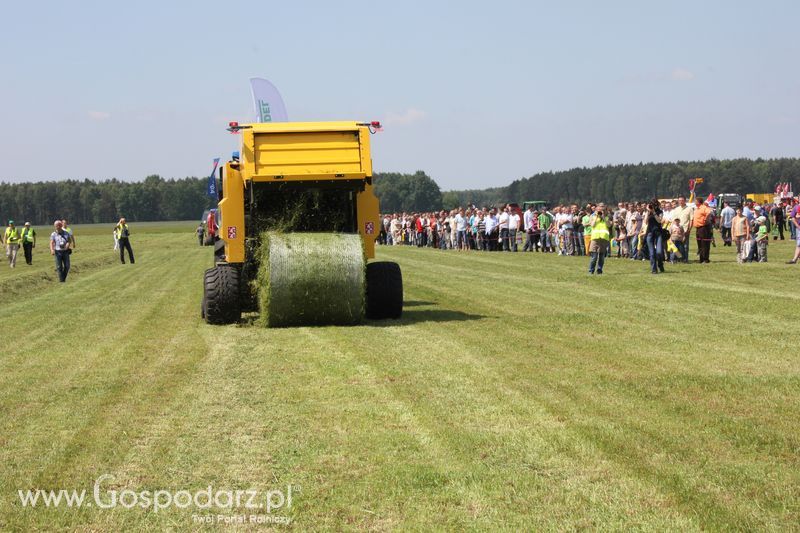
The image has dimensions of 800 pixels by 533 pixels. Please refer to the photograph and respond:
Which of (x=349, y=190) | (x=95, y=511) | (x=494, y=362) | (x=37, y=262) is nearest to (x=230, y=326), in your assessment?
(x=349, y=190)

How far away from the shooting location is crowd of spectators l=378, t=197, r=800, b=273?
89.9 ft

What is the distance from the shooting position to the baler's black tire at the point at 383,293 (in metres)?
15.8

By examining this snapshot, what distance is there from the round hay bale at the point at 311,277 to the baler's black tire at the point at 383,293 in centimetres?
102

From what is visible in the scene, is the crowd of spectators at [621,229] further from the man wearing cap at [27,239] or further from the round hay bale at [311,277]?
the man wearing cap at [27,239]

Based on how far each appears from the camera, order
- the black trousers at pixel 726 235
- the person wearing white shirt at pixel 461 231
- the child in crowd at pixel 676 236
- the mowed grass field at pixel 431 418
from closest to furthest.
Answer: the mowed grass field at pixel 431 418, the child in crowd at pixel 676 236, the black trousers at pixel 726 235, the person wearing white shirt at pixel 461 231

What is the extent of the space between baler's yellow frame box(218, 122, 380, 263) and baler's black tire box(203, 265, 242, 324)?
0.29 metres

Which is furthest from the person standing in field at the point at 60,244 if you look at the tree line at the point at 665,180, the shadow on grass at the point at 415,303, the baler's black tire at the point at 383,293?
the tree line at the point at 665,180

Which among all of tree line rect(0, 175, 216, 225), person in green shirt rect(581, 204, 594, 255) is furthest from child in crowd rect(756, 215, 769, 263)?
tree line rect(0, 175, 216, 225)

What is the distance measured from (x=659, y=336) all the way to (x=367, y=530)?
8.20 metres

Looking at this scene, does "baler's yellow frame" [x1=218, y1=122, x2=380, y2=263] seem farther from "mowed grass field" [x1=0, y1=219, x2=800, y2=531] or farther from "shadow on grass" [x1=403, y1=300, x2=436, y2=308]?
"shadow on grass" [x1=403, y1=300, x2=436, y2=308]

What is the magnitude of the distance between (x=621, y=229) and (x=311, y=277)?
19.8 metres

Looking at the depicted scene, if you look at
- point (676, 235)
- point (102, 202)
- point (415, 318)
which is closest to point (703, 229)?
point (676, 235)

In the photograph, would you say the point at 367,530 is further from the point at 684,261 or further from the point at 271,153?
the point at 684,261

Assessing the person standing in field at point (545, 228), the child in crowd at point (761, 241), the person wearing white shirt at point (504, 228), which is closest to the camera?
the child in crowd at point (761, 241)
